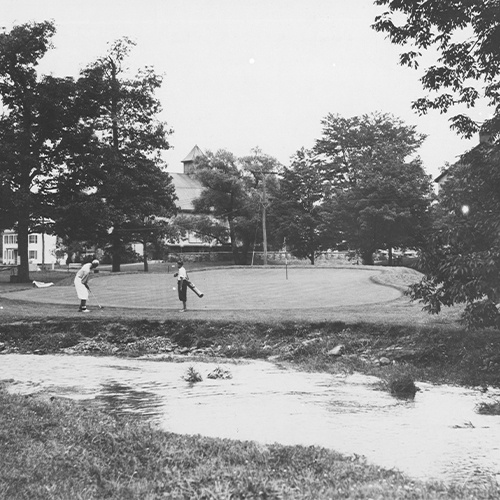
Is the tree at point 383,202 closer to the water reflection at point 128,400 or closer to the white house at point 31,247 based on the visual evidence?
the water reflection at point 128,400

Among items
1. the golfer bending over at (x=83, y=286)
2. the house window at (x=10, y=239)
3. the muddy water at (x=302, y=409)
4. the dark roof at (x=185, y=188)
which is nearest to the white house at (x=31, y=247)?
the house window at (x=10, y=239)

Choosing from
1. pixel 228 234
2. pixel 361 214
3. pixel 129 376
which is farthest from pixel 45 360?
pixel 228 234

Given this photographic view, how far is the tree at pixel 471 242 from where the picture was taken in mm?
13398

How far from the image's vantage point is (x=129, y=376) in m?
15.2

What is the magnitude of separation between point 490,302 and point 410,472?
680cm

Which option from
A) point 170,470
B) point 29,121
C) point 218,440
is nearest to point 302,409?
point 218,440

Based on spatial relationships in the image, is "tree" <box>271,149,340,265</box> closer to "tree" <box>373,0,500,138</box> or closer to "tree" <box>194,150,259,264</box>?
"tree" <box>194,150,259,264</box>

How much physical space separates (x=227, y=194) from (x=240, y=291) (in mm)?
40847

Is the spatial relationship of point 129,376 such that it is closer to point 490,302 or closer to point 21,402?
point 21,402

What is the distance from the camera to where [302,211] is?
231 feet

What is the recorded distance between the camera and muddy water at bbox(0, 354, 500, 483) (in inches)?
343

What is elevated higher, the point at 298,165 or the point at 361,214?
the point at 298,165

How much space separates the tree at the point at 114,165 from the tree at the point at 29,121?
3.94 feet

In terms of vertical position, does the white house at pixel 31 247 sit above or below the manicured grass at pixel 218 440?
above
